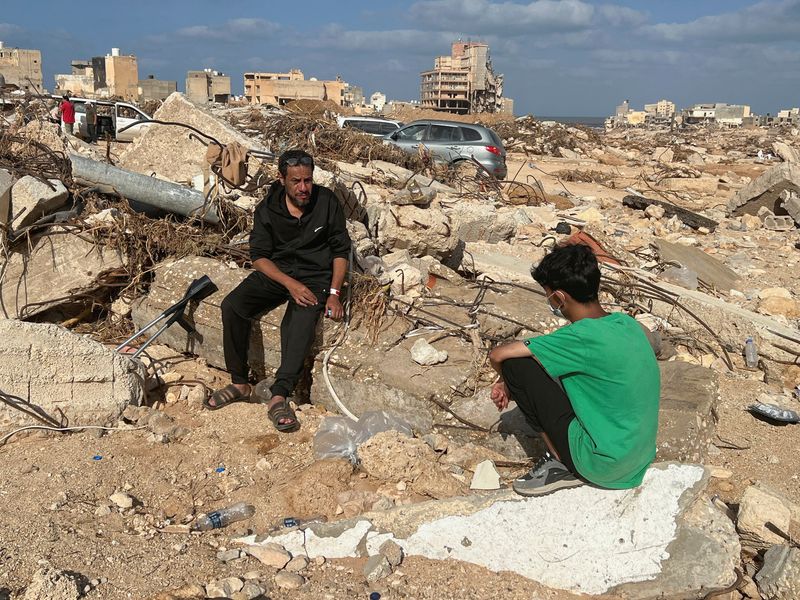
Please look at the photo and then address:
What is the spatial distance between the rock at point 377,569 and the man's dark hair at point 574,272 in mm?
1371

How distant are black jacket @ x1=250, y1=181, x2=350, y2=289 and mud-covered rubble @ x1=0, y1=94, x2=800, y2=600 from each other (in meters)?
0.35

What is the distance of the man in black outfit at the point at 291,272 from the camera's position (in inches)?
164

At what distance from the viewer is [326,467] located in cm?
358

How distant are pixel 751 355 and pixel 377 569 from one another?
4164 mm

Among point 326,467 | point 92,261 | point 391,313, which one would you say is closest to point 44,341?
point 92,261

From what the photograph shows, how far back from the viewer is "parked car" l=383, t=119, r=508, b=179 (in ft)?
44.9

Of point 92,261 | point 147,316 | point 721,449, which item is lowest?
point 721,449

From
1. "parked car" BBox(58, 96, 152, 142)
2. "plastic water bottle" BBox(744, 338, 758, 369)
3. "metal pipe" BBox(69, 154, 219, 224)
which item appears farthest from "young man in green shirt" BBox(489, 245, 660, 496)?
"parked car" BBox(58, 96, 152, 142)

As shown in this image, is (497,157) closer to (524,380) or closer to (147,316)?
(147,316)

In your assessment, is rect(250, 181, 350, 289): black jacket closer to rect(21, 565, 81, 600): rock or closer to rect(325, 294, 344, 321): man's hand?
rect(325, 294, 344, 321): man's hand

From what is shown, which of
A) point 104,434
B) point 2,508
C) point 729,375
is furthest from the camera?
point 729,375

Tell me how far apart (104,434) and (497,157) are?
11.3m

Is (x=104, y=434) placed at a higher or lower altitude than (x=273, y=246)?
lower

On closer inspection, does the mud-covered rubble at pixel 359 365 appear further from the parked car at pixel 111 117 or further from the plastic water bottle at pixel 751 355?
the parked car at pixel 111 117
